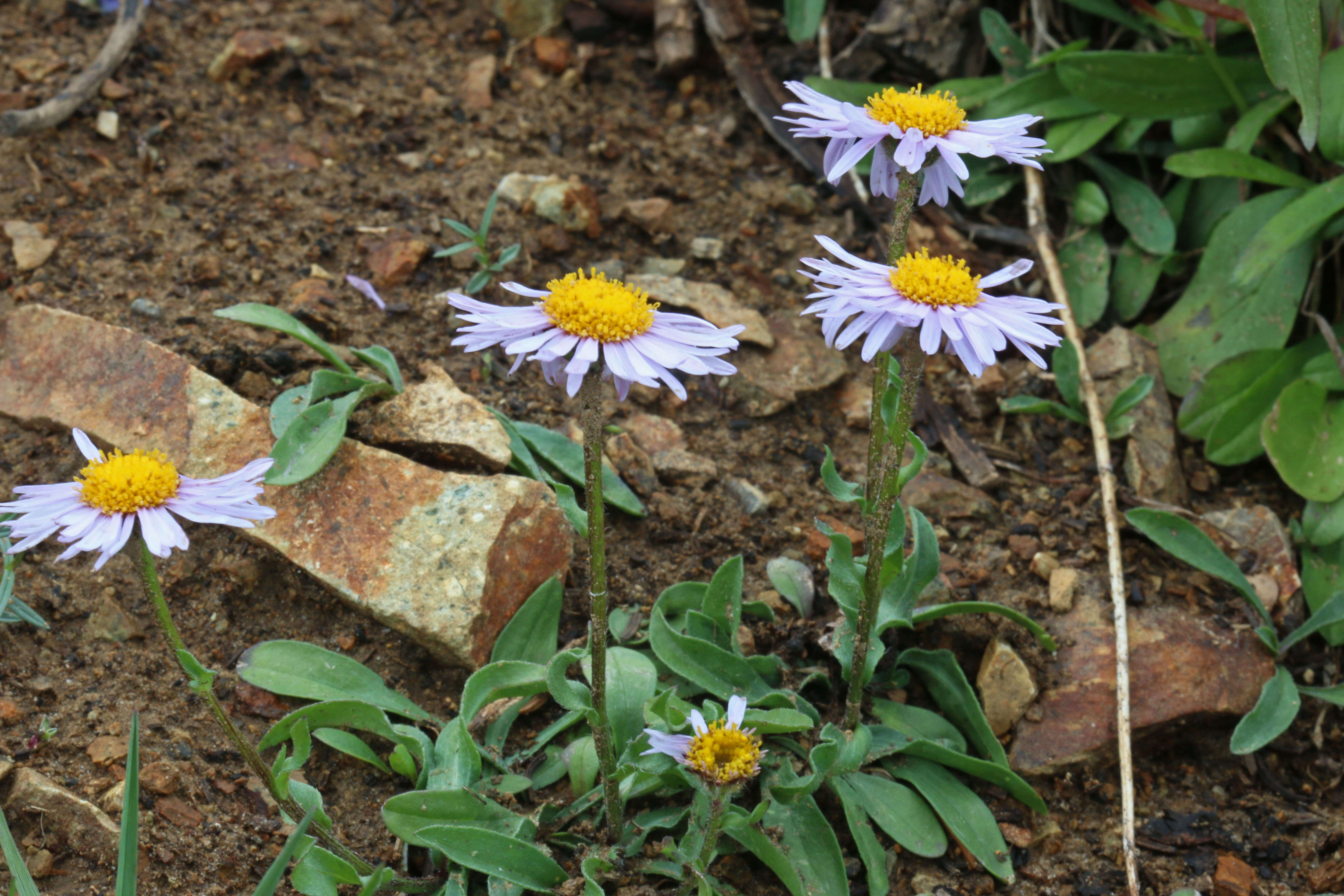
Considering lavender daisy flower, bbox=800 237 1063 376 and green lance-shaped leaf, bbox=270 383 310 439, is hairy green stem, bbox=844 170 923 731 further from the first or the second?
green lance-shaped leaf, bbox=270 383 310 439

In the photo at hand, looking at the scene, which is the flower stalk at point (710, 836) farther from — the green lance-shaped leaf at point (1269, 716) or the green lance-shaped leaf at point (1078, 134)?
the green lance-shaped leaf at point (1078, 134)

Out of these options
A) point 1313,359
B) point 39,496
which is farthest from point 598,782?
point 1313,359

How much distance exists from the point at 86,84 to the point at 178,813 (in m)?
2.72

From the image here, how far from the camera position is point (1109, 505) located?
3402mm

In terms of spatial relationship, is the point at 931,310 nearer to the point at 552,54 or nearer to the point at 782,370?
the point at 782,370

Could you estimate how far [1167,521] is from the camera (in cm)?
325

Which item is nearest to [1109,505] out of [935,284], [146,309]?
[935,284]

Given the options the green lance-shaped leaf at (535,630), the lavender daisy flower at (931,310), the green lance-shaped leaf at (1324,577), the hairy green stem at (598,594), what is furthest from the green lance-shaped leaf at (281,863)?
the green lance-shaped leaf at (1324,577)

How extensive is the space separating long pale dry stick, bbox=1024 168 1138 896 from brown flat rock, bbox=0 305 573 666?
1584 millimetres

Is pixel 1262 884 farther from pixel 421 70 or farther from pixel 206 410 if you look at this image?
pixel 421 70

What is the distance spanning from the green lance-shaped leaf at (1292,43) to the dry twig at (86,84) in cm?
390

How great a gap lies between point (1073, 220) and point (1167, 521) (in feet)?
4.92

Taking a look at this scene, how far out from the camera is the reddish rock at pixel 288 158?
398 cm

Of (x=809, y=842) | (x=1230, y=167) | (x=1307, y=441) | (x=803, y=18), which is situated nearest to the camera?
(x=809, y=842)
